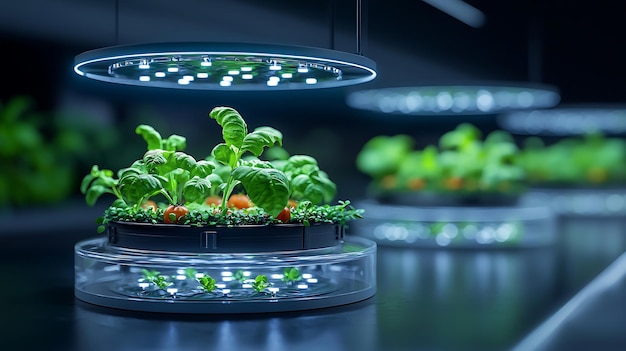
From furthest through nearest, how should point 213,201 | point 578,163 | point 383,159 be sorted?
point 578,163 → point 383,159 → point 213,201

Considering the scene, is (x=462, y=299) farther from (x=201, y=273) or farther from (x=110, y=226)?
(x=110, y=226)

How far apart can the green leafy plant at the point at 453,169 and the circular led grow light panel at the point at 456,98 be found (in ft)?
1.59

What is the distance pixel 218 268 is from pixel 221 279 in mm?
167

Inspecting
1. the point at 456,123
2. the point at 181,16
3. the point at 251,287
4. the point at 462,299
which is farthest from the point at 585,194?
the point at 251,287

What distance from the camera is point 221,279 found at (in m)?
4.67

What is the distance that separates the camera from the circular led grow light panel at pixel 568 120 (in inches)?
522

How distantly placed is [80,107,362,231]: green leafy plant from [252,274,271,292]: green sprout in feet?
1.22

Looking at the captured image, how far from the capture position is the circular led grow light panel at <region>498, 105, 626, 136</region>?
43.5 feet

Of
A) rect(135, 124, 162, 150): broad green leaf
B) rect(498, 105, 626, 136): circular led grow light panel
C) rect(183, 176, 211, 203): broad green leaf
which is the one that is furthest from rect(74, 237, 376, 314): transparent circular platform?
rect(498, 105, 626, 136): circular led grow light panel

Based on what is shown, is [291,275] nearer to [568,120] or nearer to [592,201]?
[592,201]

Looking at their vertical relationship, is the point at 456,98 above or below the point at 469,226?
above

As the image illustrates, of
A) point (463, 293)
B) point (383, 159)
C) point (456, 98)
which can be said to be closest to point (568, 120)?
point (456, 98)

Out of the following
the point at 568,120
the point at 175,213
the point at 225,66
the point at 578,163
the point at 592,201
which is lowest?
the point at 592,201

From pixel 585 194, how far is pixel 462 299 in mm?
9588
